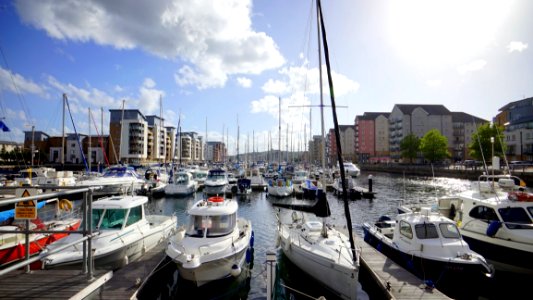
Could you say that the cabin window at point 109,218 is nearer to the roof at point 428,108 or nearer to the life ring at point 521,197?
the life ring at point 521,197

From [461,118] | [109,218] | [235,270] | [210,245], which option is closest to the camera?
[235,270]

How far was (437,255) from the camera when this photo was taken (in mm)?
11906

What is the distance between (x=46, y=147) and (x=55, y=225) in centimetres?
13087

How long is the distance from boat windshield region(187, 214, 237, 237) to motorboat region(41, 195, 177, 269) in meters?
2.87

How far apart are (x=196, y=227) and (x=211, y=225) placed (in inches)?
28.9

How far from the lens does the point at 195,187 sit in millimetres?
46594

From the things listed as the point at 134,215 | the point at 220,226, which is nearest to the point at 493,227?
the point at 220,226

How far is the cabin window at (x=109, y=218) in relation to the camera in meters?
13.8

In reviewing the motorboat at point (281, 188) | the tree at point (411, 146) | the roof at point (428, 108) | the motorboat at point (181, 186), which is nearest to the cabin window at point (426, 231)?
the motorboat at point (281, 188)

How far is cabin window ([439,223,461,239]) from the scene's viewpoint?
12695mm

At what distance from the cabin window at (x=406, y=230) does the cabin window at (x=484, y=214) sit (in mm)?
4883

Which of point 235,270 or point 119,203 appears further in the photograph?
point 119,203

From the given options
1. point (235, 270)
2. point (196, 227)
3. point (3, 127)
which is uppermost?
point (3, 127)

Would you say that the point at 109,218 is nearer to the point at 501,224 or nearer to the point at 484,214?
the point at 501,224
